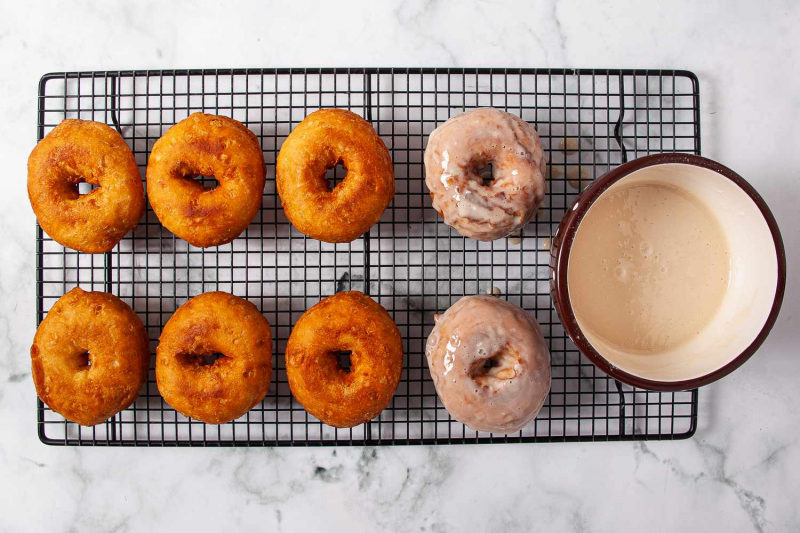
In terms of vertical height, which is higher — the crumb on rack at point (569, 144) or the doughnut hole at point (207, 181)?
the crumb on rack at point (569, 144)

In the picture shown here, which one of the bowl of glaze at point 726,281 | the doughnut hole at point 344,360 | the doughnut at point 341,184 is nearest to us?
the bowl of glaze at point 726,281

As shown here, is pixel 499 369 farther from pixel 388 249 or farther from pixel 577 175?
pixel 577 175

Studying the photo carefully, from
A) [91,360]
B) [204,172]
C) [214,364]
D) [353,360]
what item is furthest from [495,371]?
[91,360]

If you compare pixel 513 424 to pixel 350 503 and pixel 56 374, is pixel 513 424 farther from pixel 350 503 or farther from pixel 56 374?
pixel 56 374

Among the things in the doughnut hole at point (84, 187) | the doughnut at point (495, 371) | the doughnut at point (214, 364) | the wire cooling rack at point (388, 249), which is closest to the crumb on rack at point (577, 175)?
the wire cooling rack at point (388, 249)

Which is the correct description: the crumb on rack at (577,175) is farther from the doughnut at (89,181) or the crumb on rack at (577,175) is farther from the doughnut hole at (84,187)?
the doughnut hole at (84,187)

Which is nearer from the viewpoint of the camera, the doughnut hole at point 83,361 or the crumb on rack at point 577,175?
the doughnut hole at point 83,361

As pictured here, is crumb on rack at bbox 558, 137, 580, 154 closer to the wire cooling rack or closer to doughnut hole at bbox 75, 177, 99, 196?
the wire cooling rack
